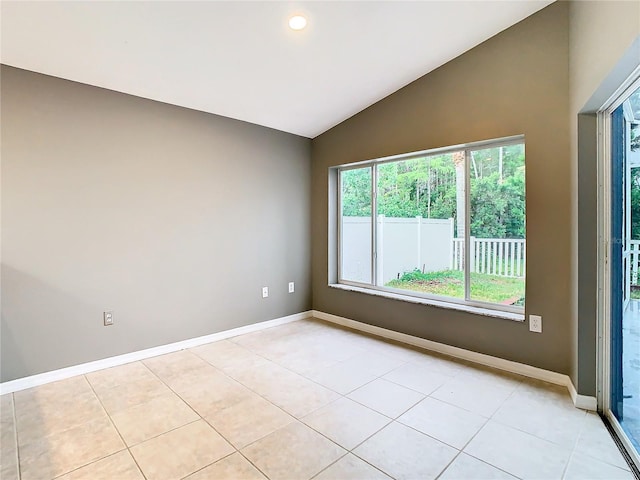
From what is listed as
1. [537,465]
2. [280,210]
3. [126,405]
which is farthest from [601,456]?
[280,210]

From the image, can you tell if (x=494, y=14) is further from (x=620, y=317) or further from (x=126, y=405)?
(x=126, y=405)

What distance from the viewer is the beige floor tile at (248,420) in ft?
6.18

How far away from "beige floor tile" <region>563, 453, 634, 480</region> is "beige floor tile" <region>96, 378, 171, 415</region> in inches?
94.7

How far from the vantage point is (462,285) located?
3154 mm

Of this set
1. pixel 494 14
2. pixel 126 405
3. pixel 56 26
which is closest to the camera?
pixel 56 26

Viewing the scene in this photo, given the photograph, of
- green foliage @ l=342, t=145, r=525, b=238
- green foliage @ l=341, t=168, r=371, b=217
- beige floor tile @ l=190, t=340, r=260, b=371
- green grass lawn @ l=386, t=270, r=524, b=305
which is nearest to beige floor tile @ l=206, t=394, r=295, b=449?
beige floor tile @ l=190, t=340, r=260, b=371

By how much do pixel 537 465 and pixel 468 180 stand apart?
2186 mm

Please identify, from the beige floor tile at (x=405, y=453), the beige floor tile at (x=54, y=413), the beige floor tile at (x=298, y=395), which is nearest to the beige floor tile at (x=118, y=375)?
the beige floor tile at (x=54, y=413)

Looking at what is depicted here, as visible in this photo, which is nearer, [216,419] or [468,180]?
[216,419]

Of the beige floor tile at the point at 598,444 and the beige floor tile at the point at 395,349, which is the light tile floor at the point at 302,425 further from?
the beige floor tile at the point at 395,349

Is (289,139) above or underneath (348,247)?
above

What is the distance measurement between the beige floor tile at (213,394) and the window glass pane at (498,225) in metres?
2.16

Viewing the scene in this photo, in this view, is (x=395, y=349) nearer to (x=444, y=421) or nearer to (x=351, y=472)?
(x=444, y=421)

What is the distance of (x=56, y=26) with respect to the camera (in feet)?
6.72
